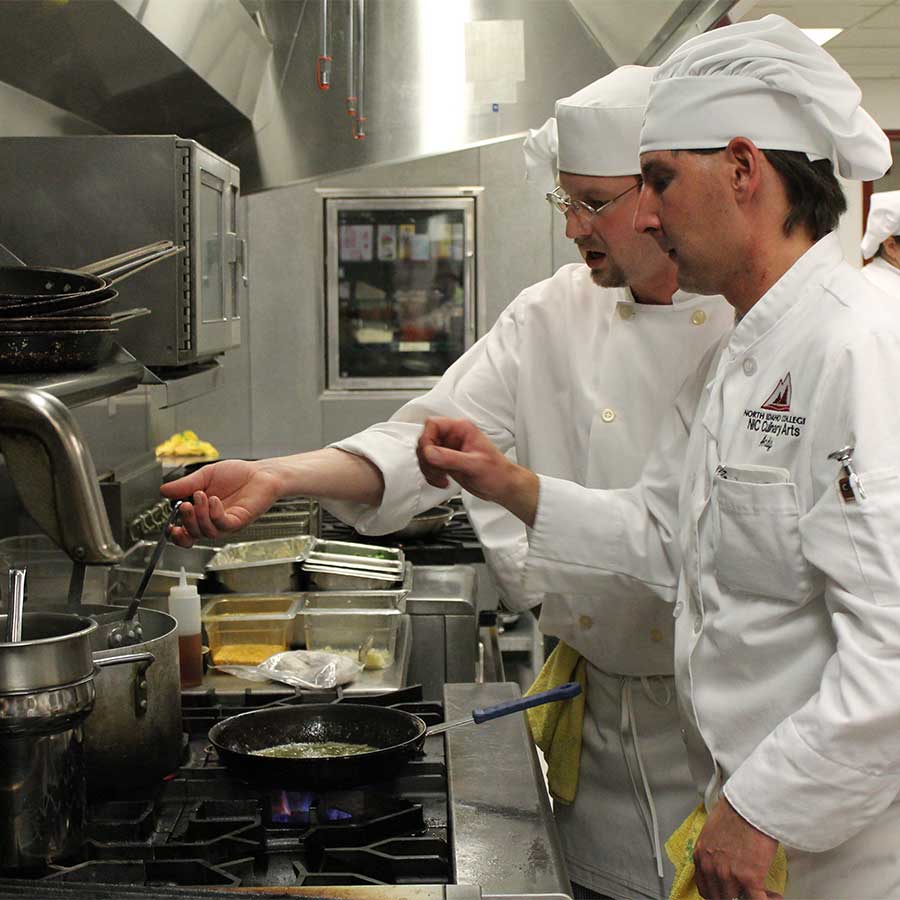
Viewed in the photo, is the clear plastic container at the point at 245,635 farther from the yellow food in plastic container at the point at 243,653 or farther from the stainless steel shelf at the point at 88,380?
the stainless steel shelf at the point at 88,380

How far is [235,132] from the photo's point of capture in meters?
3.99

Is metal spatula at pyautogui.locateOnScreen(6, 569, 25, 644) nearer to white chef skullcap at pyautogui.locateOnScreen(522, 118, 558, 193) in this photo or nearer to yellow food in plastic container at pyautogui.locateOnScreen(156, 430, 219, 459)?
white chef skullcap at pyautogui.locateOnScreen(522, 118, 558, 193)

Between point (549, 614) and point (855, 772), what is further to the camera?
point (549, 614)

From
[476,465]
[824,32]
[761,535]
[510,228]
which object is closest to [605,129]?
[476,465]

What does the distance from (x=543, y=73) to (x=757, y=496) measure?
2928 mm

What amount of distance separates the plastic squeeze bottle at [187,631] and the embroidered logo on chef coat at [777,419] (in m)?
1.18

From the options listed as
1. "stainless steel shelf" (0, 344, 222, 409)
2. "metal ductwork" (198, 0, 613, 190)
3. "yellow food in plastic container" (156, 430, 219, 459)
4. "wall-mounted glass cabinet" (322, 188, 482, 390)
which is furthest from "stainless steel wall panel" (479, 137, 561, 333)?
"stainless steel shelf" (0, 344, 222, 409)

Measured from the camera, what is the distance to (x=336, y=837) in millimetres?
1527

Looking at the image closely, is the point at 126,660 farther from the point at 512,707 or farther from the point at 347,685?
the point at 347,685

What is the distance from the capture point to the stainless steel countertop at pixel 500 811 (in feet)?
4.59

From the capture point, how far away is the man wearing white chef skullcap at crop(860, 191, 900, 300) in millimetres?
4629

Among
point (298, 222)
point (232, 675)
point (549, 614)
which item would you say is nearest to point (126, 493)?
point (232, 675)

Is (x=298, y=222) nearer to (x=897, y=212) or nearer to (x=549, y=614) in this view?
(x=897, y=212)

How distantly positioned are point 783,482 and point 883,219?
3.49 m
